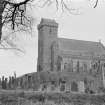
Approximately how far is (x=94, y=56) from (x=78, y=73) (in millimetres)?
10075

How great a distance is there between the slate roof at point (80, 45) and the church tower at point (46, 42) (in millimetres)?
3147

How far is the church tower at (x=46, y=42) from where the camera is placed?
209 feet

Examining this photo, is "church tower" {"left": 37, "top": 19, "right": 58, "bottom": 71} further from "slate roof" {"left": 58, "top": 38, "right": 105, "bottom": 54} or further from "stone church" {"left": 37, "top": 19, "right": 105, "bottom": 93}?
"slate roof" {"left": 58, "top": 38, "right": 105, "bottom": 54}

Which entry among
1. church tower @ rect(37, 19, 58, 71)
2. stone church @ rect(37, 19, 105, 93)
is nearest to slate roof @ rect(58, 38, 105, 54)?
stone church @ rect(37, 19, 105, 93)

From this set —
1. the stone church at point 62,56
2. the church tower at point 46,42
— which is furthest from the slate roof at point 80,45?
the church tower at point 46,42

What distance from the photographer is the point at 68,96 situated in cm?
2791

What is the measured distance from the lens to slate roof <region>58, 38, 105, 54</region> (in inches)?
2629

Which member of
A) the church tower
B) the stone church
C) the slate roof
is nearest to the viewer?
the stone church

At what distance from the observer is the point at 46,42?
2544 inches

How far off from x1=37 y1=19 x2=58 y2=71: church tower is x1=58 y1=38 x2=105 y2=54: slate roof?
124 inches

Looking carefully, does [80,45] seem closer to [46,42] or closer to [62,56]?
[62,56]

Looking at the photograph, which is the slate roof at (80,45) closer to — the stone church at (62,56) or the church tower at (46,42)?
the stone church at (62,56)

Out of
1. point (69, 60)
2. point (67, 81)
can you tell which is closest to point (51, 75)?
point (67, 81)

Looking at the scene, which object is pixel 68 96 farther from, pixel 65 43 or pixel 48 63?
pixel 65 43
